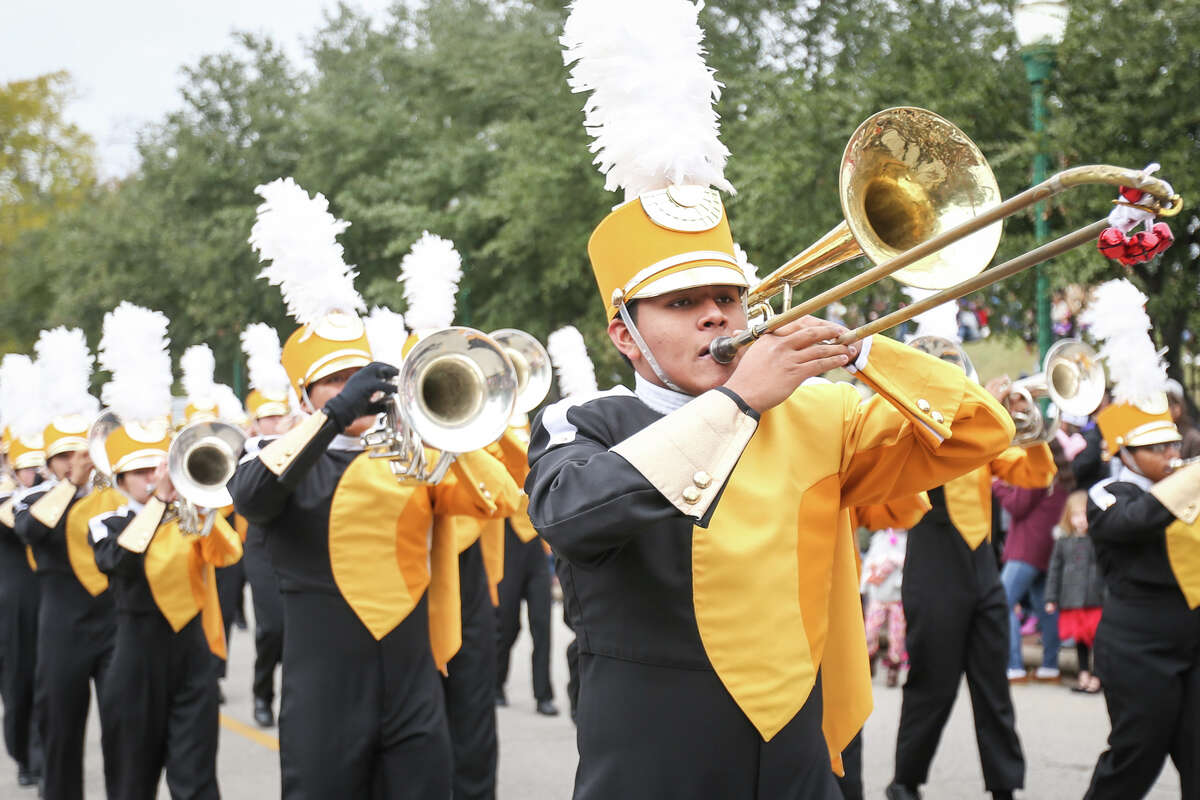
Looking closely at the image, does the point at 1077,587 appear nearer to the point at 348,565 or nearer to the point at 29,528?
the point at 348,565

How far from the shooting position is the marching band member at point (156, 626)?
608cm

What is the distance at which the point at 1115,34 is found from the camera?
34.4 feet

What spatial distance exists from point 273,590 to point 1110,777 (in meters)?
6.11

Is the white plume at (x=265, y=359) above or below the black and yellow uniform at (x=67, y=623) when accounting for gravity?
above

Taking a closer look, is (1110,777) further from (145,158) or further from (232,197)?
(145,158)

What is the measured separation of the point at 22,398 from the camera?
9.74 metres

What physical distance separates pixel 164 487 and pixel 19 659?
335 centimetres

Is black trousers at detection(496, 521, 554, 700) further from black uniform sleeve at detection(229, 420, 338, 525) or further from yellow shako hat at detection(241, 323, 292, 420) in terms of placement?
black uniform sleeve at detection(229, 420, 338, 525)

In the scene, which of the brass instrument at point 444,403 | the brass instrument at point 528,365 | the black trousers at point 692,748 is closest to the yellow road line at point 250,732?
the brass instrument at point 528,365

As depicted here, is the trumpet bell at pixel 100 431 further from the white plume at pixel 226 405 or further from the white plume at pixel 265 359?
the white plume at pixel 226 405

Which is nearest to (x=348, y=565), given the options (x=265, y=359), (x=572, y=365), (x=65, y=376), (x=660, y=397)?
(x=660, y=397)

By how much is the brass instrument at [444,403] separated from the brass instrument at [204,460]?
1.12 m

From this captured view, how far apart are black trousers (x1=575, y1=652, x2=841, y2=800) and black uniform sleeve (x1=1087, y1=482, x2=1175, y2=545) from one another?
316cm

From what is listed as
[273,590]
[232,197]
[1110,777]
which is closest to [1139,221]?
[1110,777]
